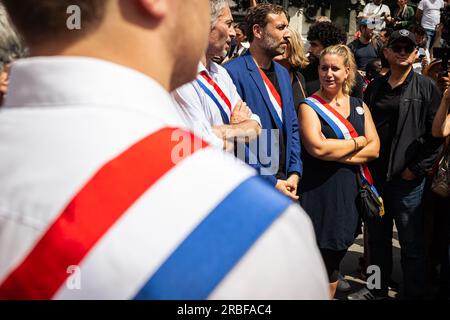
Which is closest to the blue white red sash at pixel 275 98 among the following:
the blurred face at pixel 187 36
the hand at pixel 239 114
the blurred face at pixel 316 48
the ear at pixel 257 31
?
the ear at pixel 257 31

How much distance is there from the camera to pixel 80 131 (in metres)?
0.81

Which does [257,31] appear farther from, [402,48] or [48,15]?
[48,15]

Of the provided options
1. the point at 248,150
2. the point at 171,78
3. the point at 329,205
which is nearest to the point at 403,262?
the point at 329,205

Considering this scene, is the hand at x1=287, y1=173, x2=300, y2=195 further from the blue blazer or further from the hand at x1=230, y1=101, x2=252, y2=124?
the hand at x1=230, y1=101, x2=252, y2=124

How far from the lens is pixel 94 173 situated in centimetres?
79

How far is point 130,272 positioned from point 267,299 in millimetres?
180

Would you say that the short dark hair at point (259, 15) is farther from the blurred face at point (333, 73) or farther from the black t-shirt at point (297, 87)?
the black t-shirt at point (297, 87)

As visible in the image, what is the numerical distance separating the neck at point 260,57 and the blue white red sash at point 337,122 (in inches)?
16.5

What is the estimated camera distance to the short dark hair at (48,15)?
33.8 inches

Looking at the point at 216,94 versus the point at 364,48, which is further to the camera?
the point at 364,48

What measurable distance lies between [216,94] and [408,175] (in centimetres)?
188

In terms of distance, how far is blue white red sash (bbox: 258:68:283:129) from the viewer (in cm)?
399

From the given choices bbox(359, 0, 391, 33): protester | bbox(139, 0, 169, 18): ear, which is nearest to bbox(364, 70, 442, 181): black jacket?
bbox(139, 0, 169, 18): ear

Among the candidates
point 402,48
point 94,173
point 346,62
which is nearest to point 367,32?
point 402,48
